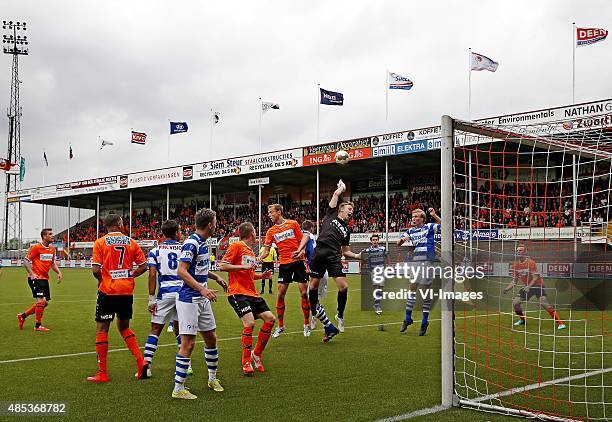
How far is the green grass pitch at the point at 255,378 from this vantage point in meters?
5.34

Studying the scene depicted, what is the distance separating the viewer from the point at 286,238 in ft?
32.4

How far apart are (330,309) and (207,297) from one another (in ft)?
31.8

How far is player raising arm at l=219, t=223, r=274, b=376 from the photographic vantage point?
700 cm

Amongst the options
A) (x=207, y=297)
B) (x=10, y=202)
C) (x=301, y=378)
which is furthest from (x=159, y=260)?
(x=10, y=202)

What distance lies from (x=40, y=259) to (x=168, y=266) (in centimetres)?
576

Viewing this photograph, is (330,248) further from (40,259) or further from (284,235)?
(40,259)

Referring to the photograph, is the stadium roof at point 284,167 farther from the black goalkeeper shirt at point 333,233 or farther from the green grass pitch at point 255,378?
the green grass pitch at point 255,378

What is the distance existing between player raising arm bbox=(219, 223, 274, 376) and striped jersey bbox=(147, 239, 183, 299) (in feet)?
1.95

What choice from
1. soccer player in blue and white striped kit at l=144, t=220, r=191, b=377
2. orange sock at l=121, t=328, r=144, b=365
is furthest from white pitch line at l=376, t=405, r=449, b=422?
orange sock at l=121, t=328, r=144, b=365

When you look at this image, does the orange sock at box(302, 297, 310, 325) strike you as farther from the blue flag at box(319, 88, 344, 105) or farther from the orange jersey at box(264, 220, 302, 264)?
the blue flag at box(319, 88, 344, 105)

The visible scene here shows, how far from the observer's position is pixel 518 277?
40.4 ft

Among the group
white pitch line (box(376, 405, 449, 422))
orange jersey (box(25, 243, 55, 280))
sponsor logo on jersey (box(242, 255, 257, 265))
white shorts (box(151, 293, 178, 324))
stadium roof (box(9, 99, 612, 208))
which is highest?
stadium roof (box(9, 99, 612, 208))

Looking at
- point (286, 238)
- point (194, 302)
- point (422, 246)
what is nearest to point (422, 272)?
point (422, 246)

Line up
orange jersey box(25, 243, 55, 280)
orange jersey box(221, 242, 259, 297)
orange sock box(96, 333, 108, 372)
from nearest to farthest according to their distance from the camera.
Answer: orange sock box(96, 333, 108, 372)
orange jersey box(221, 242, 259, 297)
orange jersey box(25, 243, 55, 280)
